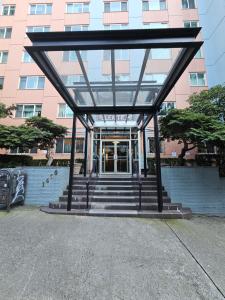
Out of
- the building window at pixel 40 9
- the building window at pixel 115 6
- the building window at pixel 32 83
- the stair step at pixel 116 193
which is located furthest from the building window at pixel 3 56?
the stair step at pixel 116 193

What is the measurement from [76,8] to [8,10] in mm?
6321

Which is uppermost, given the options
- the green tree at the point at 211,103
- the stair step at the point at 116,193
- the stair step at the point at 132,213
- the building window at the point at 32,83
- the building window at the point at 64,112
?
the building window at the point at 32,83

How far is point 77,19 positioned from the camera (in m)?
16.7

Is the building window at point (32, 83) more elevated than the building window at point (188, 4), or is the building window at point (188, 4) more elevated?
the building window at point (188, 4)

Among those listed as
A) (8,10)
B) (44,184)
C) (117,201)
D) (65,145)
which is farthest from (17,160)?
(8,10)

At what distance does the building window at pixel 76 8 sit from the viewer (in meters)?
17.0

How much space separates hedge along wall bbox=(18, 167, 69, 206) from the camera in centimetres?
778

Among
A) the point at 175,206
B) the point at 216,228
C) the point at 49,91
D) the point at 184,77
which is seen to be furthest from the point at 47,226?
the point at 184,77

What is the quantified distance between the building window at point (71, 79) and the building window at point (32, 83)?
11460 mm

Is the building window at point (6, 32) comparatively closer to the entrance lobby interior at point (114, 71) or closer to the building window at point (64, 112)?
the building window at point (64, 112)

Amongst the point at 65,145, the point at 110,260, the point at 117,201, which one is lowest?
the point at 110,260

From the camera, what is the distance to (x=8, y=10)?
17328 mm

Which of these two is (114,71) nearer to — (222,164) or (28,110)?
(222,164)

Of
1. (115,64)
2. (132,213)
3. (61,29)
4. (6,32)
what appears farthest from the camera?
(6,32)
